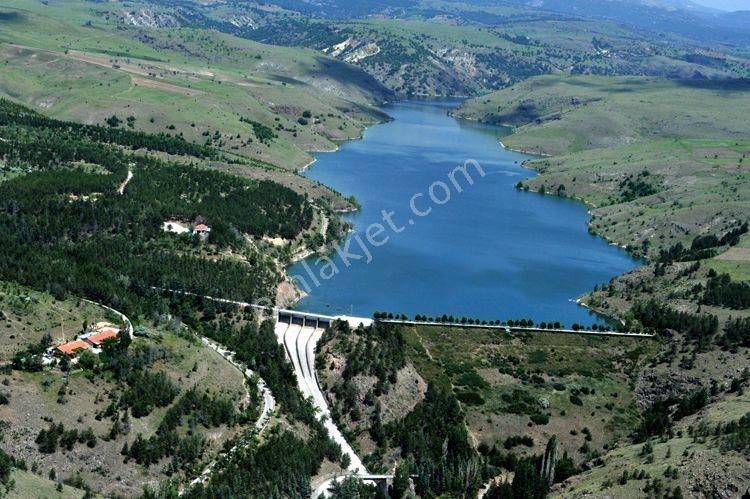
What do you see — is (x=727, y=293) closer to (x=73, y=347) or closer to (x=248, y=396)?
(x=248, y=396)

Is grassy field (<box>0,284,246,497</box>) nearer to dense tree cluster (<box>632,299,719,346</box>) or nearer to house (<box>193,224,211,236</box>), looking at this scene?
house (<box>193,224,211,236</box>)

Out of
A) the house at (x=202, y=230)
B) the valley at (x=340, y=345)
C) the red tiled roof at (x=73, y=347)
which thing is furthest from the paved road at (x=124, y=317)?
the house at (x=202, y=230)

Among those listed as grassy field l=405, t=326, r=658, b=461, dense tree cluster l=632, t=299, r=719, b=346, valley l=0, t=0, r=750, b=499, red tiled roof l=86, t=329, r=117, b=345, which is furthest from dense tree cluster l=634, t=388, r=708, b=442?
red tiled roof l=86, t=329, r=117, b=345

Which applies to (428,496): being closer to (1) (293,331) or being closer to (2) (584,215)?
(1) (293,331)

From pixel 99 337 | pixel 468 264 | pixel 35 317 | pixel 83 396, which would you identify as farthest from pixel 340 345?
pixel 468 264

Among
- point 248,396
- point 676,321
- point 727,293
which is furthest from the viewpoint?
point 727,293

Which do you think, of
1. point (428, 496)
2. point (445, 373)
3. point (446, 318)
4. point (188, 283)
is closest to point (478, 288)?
point (446, 318)
